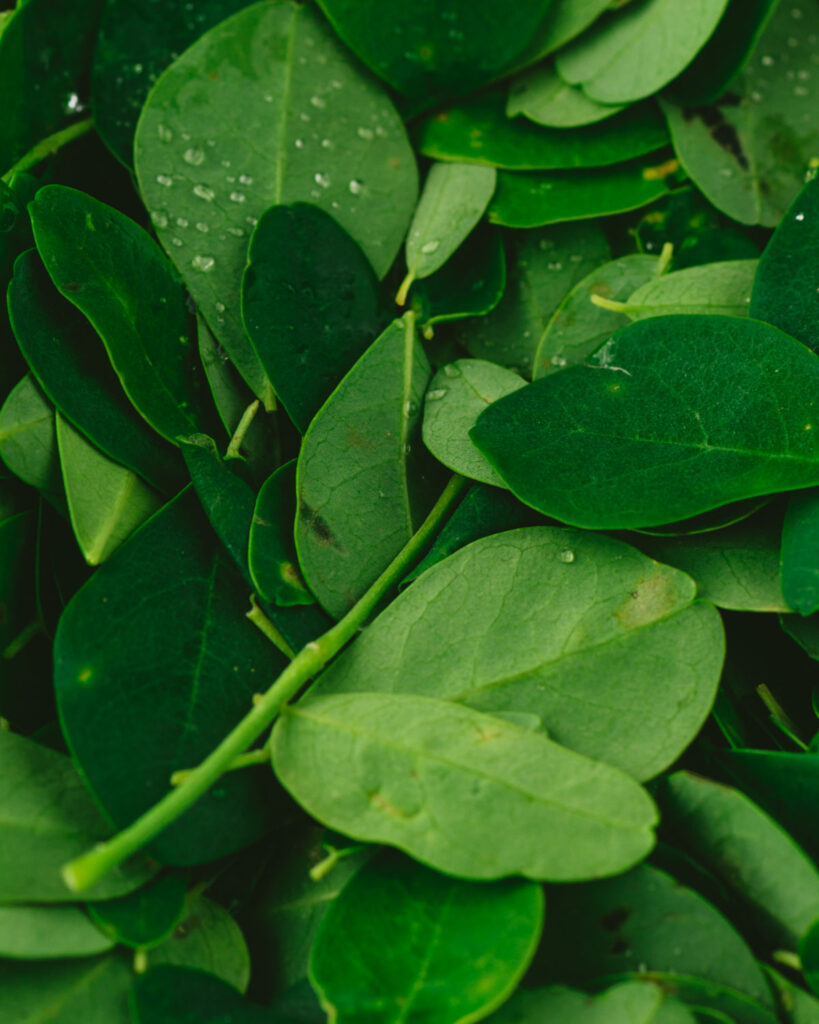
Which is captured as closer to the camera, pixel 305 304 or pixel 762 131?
pixel 305 304

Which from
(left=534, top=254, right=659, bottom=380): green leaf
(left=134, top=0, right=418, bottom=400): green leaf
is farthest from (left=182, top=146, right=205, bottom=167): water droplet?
(left=534, top=254, right=659, bottom=380): green leaf

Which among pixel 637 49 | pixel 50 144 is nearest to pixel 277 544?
pixel 50 144

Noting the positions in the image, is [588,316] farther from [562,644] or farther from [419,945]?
[419,945]

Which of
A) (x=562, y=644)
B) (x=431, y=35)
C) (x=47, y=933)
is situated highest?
(x=431, y=35)

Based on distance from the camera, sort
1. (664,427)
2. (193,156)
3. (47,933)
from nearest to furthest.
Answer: (47,933) → (664,427) → (193,156)

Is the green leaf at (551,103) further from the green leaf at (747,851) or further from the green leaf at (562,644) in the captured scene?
the green leaf at (747,851)

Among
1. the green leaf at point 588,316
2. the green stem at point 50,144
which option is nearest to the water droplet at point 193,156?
the green stem at point 50,144

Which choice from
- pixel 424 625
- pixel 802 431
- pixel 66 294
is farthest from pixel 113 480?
pixel 802 431

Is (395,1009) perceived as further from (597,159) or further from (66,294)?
(597,159)
